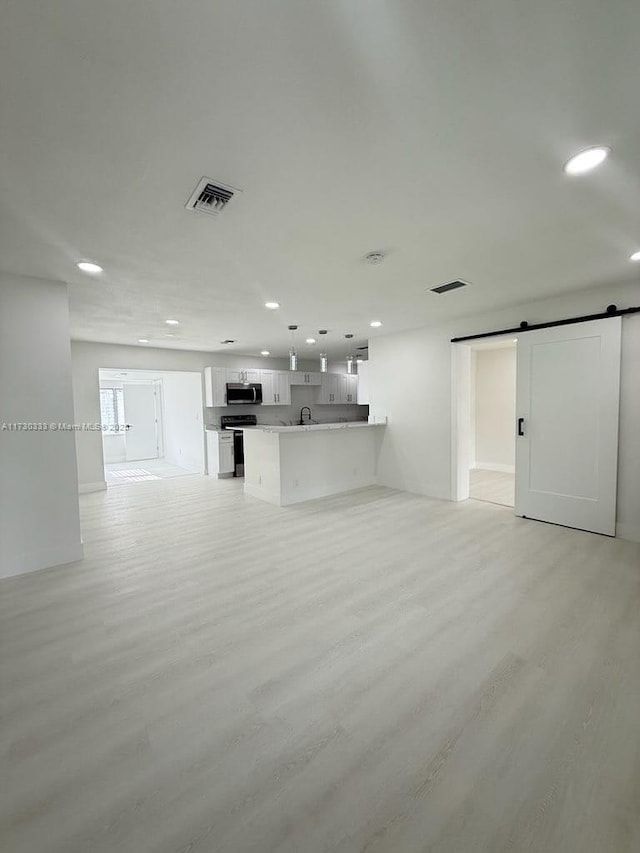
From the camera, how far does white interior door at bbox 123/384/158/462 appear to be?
9672mm

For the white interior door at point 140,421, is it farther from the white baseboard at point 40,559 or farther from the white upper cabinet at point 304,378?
the white baseboard at point 40,559

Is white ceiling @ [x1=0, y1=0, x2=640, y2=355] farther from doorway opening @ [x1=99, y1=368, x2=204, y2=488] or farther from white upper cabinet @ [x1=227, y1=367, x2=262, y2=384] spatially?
doorway opening @ [x1=99, y1=368, x2=204, y2=488]

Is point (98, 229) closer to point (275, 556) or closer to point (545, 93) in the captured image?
point (545, 93)

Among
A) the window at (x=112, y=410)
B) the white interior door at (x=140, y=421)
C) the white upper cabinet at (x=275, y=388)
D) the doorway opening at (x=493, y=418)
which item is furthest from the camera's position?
the white interior door at (x=140, y=421)

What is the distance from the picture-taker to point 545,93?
136cm

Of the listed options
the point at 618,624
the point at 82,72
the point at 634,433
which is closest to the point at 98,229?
the point at 82,72

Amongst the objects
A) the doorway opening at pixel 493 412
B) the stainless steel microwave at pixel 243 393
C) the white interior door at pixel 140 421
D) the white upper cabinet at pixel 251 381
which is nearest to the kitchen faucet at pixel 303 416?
the white upper cabinet at pixel 251 381

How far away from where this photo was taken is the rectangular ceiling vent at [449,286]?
11.4 ft

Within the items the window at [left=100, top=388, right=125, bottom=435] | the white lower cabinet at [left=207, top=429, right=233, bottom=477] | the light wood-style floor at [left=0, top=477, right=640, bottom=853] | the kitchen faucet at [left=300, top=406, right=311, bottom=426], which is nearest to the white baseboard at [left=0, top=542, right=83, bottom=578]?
the light wood-style floor at [left=0, top=477, right=640, bottom=853]

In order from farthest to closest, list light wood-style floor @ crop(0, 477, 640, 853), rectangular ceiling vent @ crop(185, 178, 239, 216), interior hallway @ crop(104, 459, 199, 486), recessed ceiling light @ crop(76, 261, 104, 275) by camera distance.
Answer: interior hallway @ crop(104, 459, 199, 486) < recessed ceiling light @ crop(76, 261, 104, 275) < rectangular ceiling vent @ crop(185, 178, 239, 216) < light wood-style floor @ crop(0, 477, 640, 853)

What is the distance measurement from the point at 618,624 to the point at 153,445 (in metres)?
10.2

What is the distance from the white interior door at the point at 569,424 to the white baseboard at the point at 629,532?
58 millimetres

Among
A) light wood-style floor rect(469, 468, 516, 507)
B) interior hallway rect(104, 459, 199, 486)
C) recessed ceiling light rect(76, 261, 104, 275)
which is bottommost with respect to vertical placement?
interior hallway rect(104, 459, 199, 486)

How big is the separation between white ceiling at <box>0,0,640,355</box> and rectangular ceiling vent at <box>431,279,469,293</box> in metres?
0.42
